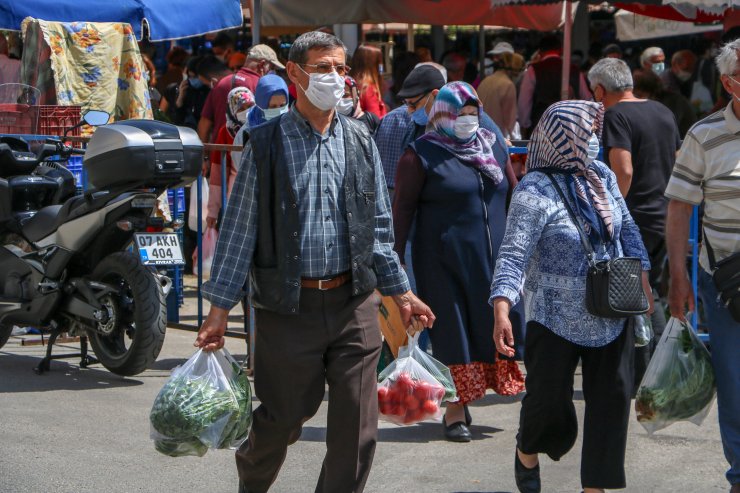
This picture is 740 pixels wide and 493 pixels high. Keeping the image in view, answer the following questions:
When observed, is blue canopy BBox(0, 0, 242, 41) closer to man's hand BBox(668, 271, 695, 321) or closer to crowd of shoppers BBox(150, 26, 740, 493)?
crowd of shoppers BBox(150, 26, 740, 493)

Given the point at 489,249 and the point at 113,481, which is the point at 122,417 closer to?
the point at 113,481

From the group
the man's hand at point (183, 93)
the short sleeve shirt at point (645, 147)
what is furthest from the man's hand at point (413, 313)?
the man's hand at point (183, 93)

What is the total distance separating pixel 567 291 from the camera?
486 centimetres

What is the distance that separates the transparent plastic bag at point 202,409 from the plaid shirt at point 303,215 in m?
0.29

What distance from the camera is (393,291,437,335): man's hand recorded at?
4.72 metres

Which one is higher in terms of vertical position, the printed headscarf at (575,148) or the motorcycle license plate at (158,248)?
the printed headscarf at (575,148)

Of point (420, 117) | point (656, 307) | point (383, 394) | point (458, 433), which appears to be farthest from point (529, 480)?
Result: point (656, 307)

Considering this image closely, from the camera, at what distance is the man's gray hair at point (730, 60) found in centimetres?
495

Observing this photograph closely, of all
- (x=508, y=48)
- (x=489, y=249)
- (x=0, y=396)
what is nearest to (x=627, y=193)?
(x=489, y=249)

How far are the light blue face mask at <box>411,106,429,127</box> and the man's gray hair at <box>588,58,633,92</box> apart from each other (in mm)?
1166

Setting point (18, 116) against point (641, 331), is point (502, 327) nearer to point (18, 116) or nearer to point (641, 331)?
point (641, 331)

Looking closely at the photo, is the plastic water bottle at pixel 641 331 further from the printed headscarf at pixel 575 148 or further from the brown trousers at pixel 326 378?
the brown trousers at pixel 326 378

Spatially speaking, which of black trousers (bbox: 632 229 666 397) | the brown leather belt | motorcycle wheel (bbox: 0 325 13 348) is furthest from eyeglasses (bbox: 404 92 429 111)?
motorcycle wheel (bbox: 0 325 13 348)

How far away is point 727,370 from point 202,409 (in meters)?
2.13
